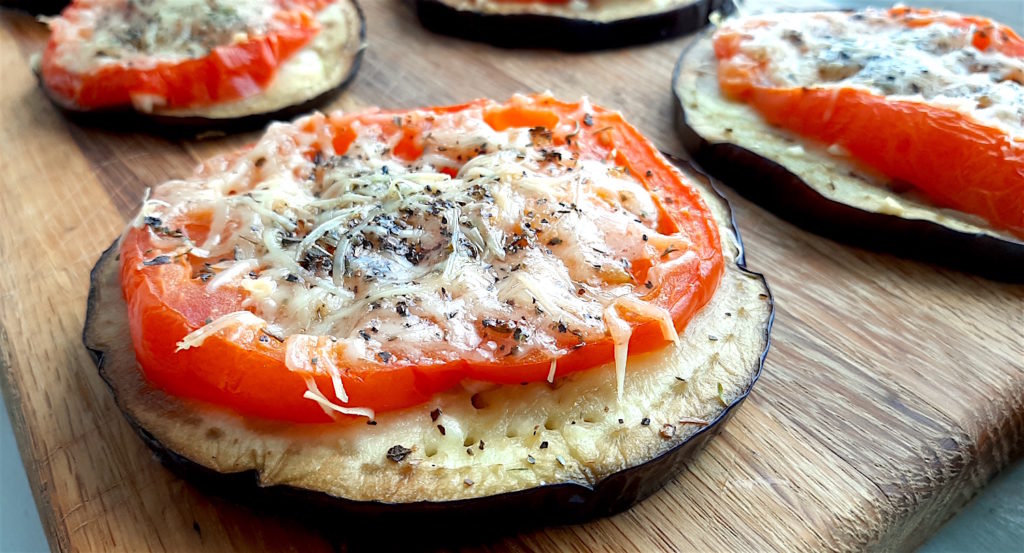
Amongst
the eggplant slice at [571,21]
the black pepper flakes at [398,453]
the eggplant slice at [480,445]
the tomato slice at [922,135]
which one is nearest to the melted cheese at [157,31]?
the eggplant slice at [571,21]

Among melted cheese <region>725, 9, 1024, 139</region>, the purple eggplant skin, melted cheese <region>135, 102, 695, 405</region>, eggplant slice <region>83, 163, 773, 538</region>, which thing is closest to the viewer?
eggplant slice <region>83, 163, 773, 538</region>

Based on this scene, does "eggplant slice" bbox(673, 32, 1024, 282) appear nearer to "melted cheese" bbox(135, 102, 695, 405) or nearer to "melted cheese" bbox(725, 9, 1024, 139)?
"melted cheese" bbox(725, 9, 1024, 139)

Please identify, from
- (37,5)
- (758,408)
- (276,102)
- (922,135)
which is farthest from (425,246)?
(37,5)

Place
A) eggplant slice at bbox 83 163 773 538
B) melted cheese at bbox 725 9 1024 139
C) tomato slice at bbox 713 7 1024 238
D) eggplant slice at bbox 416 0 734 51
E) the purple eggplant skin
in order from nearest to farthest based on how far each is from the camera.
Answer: eggplant slice at bbox 83 163 773 538
tomato slice at bbox 713 7 1024 238
melted cheese at bbox 725 9 1024 139
eggplant slice at bbox 416 0 734 51
the purple eggplant skin

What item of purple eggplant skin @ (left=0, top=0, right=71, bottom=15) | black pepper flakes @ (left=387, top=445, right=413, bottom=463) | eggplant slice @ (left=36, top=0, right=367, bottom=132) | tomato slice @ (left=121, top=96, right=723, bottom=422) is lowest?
purple eggplant skin @ (left=0, top=0, right=71, bottom=15)

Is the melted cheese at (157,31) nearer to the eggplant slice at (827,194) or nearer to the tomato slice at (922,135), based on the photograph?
the eggplant slice at (827,194)

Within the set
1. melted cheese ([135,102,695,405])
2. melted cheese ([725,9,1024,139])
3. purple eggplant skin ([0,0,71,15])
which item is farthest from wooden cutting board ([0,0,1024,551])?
purple eggplant skin ([0,0,71,15])

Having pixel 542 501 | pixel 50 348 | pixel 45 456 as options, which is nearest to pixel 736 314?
pixel 542 501
